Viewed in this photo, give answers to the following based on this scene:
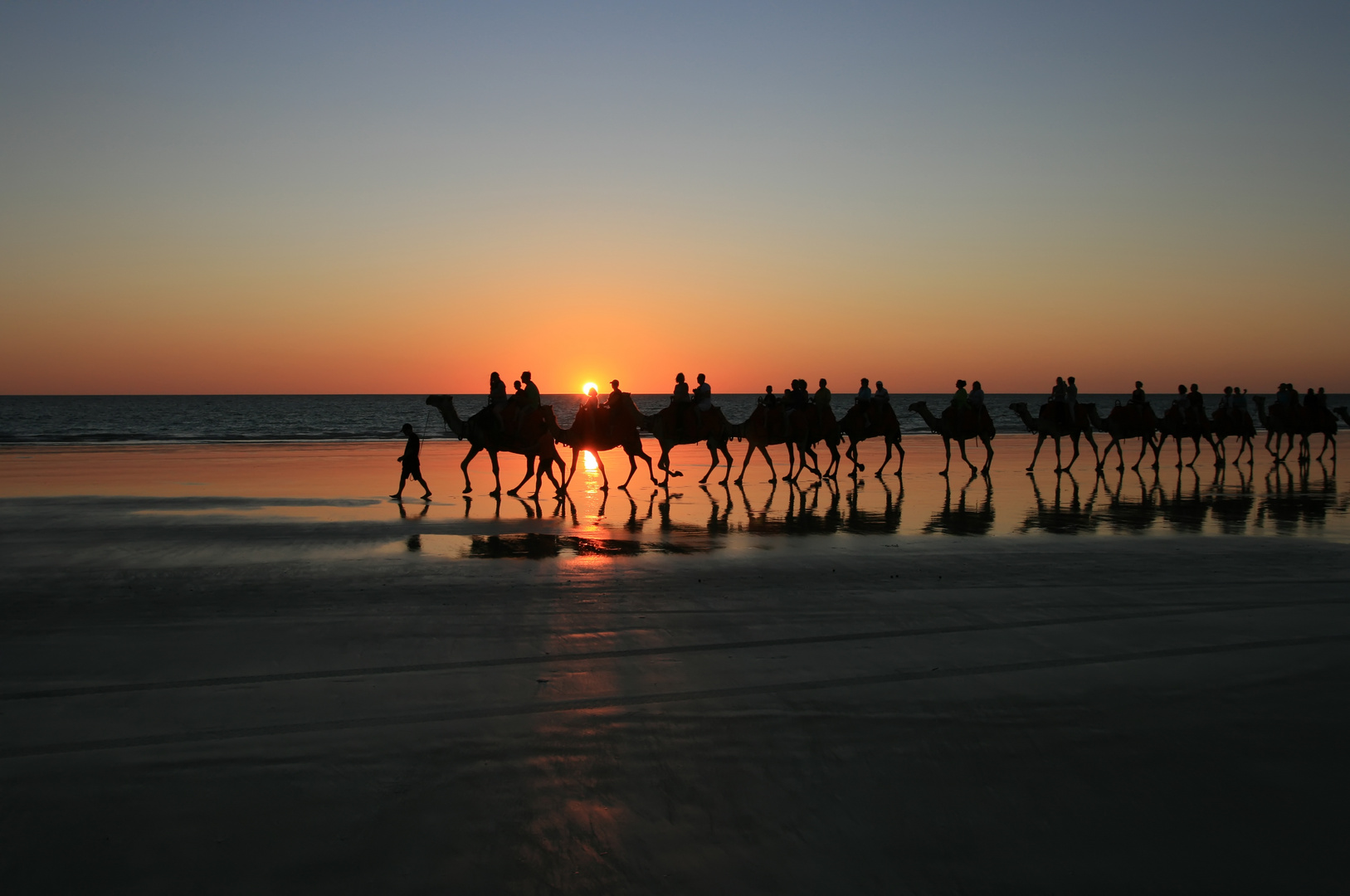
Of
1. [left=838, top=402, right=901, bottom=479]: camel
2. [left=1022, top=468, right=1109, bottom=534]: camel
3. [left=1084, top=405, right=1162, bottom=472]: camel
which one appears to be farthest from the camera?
[left=1084, top=405, right=1162, bottom=472]: camel

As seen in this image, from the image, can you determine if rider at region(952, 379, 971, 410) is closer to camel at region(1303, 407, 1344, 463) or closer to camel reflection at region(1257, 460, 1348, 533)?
camel reflection at region(1257, 460, 1348, 533)

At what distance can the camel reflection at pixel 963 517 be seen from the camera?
44.2 ft

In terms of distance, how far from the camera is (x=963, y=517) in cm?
1507

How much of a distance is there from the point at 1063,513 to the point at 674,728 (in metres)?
11.8

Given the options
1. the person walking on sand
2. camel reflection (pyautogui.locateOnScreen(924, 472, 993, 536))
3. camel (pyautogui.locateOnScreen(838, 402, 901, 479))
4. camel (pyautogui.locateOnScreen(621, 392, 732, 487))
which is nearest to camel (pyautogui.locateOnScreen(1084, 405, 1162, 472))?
camel (pyautogui.locateOnScreen(838, 402, 901, 479))

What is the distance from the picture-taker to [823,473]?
2428 cm

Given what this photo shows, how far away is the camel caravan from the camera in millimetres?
18188

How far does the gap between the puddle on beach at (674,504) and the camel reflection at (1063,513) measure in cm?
4

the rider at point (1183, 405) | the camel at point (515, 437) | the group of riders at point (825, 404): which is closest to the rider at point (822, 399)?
the group of riders at point (825, 404)

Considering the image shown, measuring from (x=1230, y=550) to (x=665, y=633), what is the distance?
7.33 meters

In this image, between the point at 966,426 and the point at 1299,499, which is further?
the point at 966,426

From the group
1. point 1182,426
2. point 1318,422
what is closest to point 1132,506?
point 1182,426

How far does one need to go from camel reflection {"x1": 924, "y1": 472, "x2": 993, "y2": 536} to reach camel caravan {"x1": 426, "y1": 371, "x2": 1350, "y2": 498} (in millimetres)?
3589

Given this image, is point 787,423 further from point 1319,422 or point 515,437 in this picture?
point 1319,422
